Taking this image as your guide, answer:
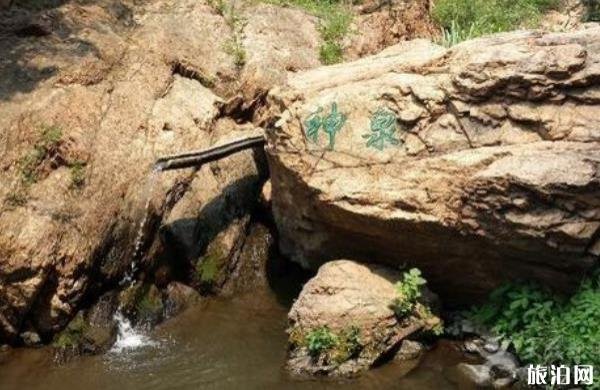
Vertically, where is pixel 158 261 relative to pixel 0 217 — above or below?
below

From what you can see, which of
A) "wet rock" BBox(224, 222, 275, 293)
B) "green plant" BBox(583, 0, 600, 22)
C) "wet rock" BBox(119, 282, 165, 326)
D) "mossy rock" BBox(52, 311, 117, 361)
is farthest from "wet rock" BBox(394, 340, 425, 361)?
"green plant" BBox(583, 0, 600, 22)

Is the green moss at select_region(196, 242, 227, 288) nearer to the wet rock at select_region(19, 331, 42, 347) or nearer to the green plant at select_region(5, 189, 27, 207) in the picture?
the wet rock at select_region(19, 331, 42, 347)

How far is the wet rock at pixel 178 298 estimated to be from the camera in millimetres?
9250

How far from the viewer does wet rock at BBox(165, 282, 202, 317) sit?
9250 mm

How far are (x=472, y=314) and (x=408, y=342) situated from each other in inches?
40.2

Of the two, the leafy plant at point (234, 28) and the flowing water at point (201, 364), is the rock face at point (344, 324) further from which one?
the leafy plant at point (234, 28)

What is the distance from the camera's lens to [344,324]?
25.2 feet

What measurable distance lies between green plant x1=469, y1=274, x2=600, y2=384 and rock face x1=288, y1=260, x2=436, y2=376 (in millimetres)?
975

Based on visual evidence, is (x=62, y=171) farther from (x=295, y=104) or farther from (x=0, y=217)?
(x=295, y=104)

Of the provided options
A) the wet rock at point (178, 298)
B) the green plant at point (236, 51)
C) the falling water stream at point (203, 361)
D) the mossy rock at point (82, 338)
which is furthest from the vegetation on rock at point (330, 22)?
the mossy rock at point (82, 338)

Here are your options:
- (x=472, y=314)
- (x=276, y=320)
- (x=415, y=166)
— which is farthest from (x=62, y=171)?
(x=472, y=314)

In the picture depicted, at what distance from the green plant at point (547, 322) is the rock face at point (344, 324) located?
975mm

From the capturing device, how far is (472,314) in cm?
826

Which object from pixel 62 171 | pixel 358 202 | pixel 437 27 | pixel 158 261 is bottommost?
pixel 158 261
